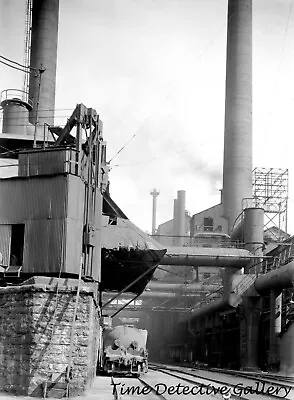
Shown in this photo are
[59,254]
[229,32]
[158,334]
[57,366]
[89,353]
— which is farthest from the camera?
[158,334]

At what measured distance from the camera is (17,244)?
21641mm

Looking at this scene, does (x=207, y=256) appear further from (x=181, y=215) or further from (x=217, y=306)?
(x=181, y=215)

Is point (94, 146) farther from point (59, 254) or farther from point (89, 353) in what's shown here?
point (89, 353)

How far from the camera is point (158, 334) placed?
70.0 metres

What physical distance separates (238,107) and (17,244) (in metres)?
32.2

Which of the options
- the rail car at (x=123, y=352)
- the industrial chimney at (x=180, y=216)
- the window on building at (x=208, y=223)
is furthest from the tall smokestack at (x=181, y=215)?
the rail car at (x=123, y=352)

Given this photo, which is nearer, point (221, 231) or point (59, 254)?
point (59, 254)

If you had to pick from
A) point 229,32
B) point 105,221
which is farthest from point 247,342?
point 229,32

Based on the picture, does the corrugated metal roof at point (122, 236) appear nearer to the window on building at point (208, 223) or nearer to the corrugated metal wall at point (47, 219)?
the corrugated metal wall at point (47, 219)

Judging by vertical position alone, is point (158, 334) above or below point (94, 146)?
below

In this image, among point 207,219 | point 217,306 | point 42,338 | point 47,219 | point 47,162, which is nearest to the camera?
point 42,338

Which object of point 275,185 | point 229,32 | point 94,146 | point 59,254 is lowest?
point 59,254

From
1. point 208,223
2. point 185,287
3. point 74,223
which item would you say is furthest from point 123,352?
point 208,223

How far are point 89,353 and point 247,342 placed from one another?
21697mm
